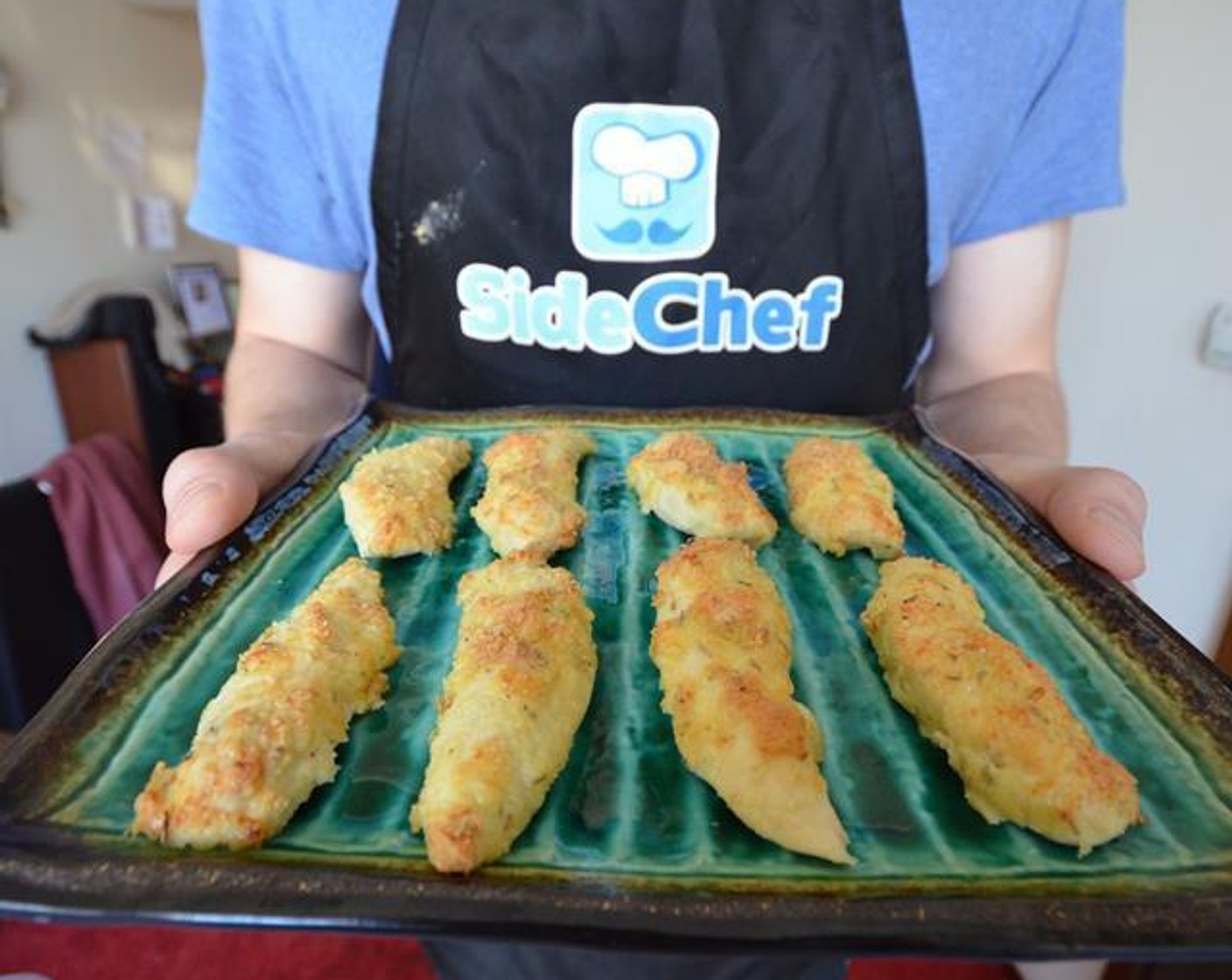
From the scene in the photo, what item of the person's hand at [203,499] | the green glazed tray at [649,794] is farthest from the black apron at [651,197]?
the person's hand at [203,499]

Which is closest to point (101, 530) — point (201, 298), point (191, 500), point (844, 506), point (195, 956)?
point (195, 956)

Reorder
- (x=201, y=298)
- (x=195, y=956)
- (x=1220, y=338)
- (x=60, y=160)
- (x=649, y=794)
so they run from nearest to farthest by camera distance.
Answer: (x=649, y=794), (x=1220, y=338), (x=195, y=956), (x=60, y=160), (x=201, y=298)

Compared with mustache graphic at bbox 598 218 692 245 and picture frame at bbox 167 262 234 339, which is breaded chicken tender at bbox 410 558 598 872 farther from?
picture frame at bbox 167 262 234 339

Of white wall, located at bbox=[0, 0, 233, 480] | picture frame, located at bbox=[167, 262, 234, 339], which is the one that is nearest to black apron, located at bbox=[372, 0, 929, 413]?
white wall, located at bbox=[0, 0, 233, 480]

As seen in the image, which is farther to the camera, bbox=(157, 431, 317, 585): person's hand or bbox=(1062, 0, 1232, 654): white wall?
bbox=(1062, 0, 1232, 654): white wall

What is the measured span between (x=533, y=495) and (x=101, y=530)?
2357 millimetres

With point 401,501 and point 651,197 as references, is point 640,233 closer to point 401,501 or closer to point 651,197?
point 651,197

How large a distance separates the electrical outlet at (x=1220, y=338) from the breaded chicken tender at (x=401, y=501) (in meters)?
1.78

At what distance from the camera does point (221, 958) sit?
238 cm

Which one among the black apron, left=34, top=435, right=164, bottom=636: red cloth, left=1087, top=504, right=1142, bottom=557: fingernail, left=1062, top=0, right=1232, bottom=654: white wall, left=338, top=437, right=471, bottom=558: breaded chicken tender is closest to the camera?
left=1087, top=504, right=1142, bottom=557: fingernail

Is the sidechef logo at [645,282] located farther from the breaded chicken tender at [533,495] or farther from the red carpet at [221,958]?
the red carpet at [221,958]

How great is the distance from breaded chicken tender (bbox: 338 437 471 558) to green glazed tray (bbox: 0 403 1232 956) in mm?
32

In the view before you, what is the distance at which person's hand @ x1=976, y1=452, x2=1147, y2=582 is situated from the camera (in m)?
1.03

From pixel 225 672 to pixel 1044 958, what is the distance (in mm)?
790
